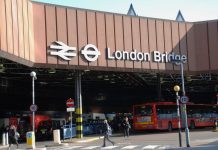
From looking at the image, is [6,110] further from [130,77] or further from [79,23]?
[79,23]

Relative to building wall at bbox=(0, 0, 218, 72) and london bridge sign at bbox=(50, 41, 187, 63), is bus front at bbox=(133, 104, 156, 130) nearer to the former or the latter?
building wall at bbox=(0, 0, 218, 72)

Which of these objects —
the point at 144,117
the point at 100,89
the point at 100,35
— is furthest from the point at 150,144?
the point at 100,89

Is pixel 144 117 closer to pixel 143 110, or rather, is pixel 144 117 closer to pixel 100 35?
pixel 143 110

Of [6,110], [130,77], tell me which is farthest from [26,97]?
[130,77]

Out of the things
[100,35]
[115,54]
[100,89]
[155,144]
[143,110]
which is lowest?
[155,144]

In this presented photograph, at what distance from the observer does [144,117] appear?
48031 mm

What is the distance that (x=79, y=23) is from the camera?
1695 inches

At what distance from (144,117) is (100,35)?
30.8 ft

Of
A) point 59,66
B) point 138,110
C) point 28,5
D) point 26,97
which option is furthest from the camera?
point 26,97

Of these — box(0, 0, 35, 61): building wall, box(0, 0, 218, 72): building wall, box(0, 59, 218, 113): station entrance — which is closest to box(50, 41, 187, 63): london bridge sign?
box(0, 0, 218, 72): building wall

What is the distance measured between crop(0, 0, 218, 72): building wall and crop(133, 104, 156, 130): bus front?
3.76 meters

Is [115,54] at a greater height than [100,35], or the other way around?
[100,35]

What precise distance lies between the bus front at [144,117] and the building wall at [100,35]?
376 cm

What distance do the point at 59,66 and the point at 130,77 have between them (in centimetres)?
1774
